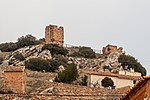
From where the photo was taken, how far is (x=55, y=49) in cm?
6288

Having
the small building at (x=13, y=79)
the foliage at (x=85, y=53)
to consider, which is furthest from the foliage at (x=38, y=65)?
the small building at (x=13, y=79)

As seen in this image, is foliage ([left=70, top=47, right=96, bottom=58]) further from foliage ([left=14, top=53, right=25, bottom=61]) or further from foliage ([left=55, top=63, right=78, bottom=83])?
foliage ([left=55, top=63, right=78, bottom=83])

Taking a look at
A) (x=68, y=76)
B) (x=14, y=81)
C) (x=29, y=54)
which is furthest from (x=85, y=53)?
(x=14, y=81)

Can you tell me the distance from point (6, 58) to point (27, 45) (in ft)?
17.6

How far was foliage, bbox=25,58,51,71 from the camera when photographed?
177 ft

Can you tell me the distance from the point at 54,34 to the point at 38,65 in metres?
15.8

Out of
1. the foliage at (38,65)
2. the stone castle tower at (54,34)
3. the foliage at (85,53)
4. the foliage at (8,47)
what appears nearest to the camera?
the foliage at (38,65)

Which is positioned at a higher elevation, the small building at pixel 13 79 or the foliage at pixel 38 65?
the foliage at pixel 38 65

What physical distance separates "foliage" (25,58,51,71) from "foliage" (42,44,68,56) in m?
7.78

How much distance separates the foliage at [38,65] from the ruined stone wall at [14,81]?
76.1 feet

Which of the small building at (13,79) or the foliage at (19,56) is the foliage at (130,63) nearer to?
the foliage at (19,56)

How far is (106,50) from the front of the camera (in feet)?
230

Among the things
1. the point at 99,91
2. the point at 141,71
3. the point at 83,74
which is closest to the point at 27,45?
the point at 141,71

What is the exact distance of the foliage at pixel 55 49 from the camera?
62.9 m
